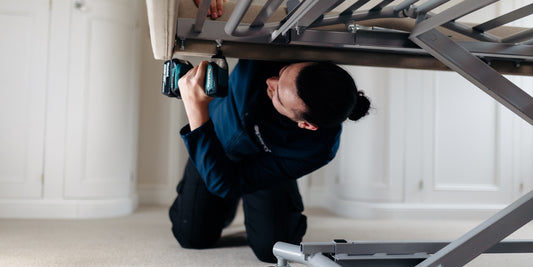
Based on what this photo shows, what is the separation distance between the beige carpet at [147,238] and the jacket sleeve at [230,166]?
29cm

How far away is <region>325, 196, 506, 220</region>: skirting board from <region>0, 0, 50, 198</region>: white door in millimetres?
1526

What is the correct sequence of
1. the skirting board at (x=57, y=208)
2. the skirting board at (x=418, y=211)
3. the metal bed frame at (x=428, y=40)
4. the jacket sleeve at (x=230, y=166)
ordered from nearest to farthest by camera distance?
the metal bed frame at (x=428, y=40), the jacket sleeve at (x=230, y=166), the skirting board at (x=57, y=208), the skirting board at (x=418, y=211)

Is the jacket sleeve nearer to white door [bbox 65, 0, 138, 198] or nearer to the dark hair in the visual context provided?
the dark hair

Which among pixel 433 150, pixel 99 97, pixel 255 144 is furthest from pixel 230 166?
pixel 433 150

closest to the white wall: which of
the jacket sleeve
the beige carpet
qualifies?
the beige carpet

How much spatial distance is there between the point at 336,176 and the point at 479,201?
742mm

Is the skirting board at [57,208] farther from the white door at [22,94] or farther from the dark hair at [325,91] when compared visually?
the dark hair at [325,91]

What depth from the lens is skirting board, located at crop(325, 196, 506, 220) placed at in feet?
7.29

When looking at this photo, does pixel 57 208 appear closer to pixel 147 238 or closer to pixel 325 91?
pixel 147 238

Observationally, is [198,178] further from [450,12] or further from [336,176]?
[336,176]

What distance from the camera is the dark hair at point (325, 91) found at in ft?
2.43

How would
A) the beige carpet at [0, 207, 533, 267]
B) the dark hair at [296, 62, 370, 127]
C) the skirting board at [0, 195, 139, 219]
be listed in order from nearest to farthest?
the dark hair at [296, 62, 370, 127] < the beige carpet at [0, 207, 533, 267] < the skirting board at [0, 195, 139, 219]

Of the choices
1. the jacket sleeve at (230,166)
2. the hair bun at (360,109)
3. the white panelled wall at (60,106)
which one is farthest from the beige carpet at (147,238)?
the hair bun at (360,109)

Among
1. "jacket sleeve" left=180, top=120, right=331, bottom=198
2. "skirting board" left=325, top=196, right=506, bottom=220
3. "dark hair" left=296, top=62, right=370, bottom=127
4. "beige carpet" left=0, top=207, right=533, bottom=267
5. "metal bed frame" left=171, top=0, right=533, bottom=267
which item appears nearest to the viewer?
"metal bed frame" left=171, top=0, right=533, bottom=267
